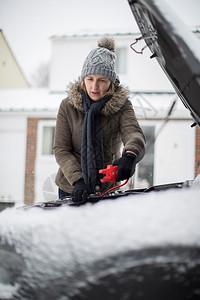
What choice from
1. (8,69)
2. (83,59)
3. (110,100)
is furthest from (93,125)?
(8,69)

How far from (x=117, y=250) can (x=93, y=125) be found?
47.7 inches

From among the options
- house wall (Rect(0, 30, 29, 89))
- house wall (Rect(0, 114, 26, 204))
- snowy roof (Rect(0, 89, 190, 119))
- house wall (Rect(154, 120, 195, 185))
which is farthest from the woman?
house wall (Rect(0, 30, 29, 89))

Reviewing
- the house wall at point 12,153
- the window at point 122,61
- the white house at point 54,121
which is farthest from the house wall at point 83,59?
the house wall at point 12,153

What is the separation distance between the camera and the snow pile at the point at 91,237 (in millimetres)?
888

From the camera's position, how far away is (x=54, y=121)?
979cm

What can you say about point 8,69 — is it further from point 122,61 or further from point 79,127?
point 79,127

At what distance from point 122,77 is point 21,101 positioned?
12.5ft

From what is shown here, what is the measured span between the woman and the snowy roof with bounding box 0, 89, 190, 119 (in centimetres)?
595

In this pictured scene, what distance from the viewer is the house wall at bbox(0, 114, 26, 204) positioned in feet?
33.2

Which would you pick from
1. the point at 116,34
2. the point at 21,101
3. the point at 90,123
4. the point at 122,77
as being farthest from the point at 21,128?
the point at 90,123

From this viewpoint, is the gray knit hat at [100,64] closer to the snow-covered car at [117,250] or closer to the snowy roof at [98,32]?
the snow-covered car at [117,250]

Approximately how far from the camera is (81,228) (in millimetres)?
1017

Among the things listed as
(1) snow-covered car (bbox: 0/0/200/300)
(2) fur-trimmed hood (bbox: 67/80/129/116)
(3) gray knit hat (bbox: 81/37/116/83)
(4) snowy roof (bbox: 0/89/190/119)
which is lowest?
(1) snow-covered car (bbox: 0/0/200/300)

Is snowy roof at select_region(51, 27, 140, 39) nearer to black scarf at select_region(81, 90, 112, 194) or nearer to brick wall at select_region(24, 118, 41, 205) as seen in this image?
brick wall at select_region(24, 118, 41, 205)
